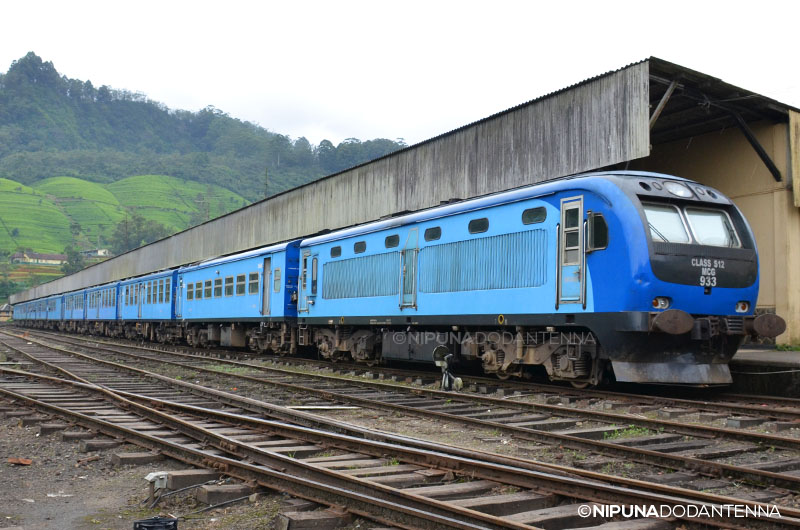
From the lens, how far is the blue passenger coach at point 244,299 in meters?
20.8

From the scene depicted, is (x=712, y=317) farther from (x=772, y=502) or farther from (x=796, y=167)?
(x=796, y=167)

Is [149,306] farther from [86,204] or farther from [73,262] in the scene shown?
[86,204]

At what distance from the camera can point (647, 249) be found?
394 inches

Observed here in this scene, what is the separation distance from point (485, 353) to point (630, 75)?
7.10 m

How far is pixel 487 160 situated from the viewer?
20.3 metres

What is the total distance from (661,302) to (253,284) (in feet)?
50.3

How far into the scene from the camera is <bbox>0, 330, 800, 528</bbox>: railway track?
4973 mm

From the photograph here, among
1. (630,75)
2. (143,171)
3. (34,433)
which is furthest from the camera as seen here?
(143,171)

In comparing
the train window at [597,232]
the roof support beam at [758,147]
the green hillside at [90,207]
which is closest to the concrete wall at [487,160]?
the roof support beam at [758,147]

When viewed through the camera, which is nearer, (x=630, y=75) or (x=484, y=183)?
(x=630, y=75)

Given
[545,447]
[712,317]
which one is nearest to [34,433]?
[545,447]

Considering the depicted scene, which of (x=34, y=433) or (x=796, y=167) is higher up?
(x=796, y=167)

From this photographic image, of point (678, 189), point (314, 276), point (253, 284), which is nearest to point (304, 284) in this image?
point (314, 276)

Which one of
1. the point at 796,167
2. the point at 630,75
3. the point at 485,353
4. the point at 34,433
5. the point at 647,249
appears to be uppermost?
the point at 630,75
